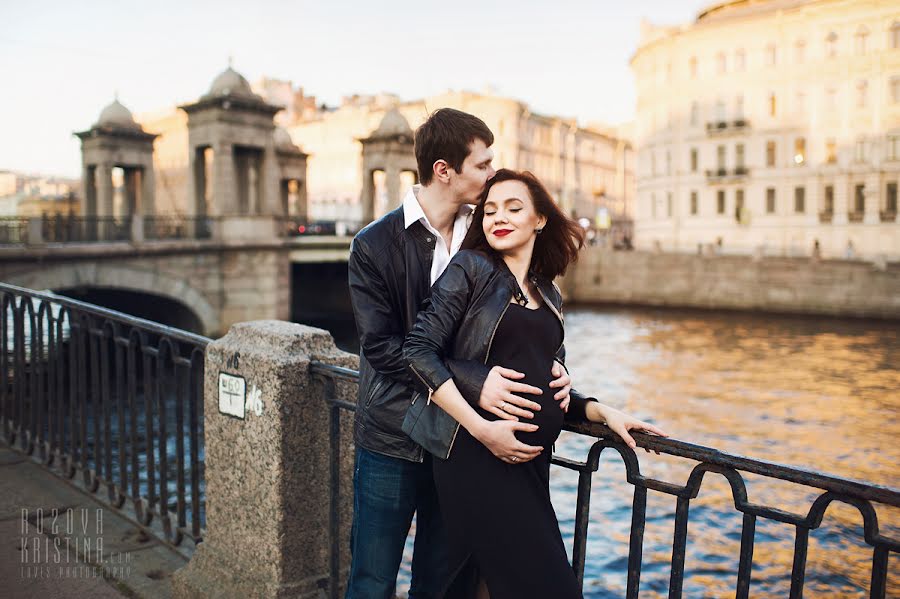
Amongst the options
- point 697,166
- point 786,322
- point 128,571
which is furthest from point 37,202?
point 128,571

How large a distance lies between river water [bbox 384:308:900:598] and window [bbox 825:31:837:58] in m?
18.6

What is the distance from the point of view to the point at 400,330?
8.46ft

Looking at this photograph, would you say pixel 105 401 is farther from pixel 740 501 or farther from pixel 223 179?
pixel 223 179

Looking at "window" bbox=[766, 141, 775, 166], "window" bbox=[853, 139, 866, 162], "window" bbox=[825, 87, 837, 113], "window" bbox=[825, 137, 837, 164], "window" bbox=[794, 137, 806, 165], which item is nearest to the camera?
"window" bbox=[853, 139, 866, 162]

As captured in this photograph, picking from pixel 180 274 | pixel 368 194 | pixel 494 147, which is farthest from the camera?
pixel 494 147

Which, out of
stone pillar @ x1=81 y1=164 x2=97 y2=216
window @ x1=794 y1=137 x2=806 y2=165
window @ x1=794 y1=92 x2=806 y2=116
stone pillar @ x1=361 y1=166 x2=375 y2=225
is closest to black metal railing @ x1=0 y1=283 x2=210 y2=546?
stone pillar @ x1=81 y1=164 x2=97 y2=216

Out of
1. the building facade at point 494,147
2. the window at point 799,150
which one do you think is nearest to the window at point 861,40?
the window at point 799,150

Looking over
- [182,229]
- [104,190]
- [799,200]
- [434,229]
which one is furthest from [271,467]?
[799,200]

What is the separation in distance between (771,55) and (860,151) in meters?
7.83

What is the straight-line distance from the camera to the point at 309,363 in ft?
10.2

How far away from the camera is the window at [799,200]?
44.8m

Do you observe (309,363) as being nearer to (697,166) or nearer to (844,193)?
(844,193)

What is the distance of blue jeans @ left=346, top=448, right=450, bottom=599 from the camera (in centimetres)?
257

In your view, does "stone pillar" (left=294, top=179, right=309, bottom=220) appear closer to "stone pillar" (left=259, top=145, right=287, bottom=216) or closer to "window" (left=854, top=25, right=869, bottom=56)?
"stone pillar" (left=259, top=145, right=287, bottom=216)
